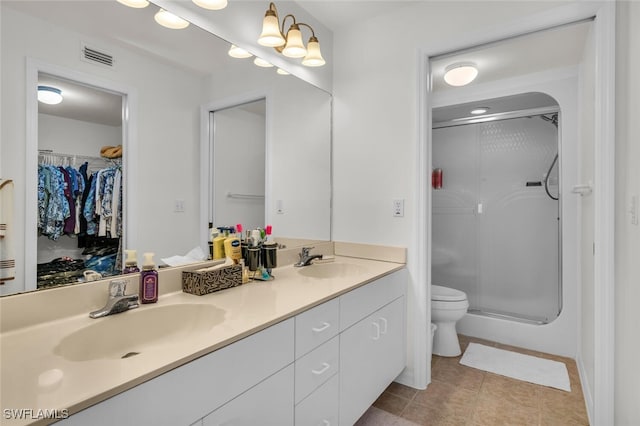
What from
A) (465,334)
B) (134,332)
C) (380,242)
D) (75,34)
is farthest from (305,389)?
(465,334)

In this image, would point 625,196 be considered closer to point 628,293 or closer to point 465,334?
point 628,293

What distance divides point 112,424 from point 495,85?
120 inches

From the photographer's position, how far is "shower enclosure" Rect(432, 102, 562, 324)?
9.61 feet

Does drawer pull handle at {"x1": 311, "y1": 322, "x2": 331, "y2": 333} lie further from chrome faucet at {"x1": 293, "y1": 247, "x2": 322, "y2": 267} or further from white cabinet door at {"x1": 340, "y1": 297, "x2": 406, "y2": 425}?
chrome faucet at {"x1": 293, "y1": 247, "x2": 322, "y2": 267}

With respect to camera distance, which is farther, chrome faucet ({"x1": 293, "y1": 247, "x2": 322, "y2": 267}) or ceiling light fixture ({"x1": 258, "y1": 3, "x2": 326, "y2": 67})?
chrome faucet ({"x1": 293, "y1": 247, "x2": 322, "y2": 267})

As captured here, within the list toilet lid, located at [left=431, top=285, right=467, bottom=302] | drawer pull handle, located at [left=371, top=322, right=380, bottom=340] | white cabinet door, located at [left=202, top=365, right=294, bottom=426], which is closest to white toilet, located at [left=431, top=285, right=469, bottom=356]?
toilet lid, located at [left=431, top=285, right=467, bottom=302]

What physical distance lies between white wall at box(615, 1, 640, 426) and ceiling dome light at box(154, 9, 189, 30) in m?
1.71

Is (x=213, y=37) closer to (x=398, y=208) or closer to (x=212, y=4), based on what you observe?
A: (x=212, y=4)

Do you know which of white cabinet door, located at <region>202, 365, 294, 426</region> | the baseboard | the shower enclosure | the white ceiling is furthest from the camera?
the shower enclosure

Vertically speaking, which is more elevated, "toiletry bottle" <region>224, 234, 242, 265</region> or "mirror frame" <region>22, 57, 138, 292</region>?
"mirror frame" <region>22, 57, 138, 292</region>

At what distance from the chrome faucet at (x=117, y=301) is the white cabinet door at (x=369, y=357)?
81cm

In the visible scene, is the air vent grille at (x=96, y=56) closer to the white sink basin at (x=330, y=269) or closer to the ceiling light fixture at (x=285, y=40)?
the ceiling light fixture at (x=285, y=40)

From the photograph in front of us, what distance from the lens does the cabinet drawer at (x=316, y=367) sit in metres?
1.16

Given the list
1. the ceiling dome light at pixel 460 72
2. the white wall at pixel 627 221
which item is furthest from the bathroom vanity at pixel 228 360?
the ceiling dome light at pixel 460 72
